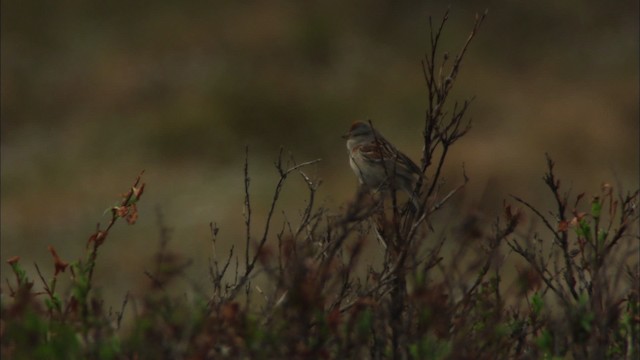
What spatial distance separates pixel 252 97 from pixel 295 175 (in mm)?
2061

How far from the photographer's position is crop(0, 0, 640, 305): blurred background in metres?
16.6

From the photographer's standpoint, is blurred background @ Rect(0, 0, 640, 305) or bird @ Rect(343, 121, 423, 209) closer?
bird @ Rect(343, 121, 423, 209)

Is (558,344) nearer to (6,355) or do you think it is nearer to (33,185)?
(6,355)

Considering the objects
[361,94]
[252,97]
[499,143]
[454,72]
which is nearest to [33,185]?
[252,97]

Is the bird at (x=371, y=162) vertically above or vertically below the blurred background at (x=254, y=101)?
below

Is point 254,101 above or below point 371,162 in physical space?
above

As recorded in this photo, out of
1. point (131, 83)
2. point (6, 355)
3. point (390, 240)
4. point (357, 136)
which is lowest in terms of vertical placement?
point (6, 355)

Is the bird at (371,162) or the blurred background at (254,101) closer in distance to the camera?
the bird at (371,162)

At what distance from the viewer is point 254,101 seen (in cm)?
1844

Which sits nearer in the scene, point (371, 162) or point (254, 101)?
point (371, 162)

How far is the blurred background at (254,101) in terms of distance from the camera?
1656cm

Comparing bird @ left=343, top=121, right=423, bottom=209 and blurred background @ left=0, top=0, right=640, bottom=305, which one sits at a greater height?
blurred background @ left=0, top=0, right=640, bottom=305

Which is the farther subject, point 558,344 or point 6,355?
point 558,344

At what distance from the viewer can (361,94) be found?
18609 millimetres
